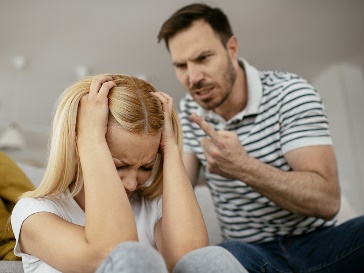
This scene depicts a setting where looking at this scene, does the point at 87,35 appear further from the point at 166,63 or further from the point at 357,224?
the point at 357,224

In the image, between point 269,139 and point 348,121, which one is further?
point 348,121

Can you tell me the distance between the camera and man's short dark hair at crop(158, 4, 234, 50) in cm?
146

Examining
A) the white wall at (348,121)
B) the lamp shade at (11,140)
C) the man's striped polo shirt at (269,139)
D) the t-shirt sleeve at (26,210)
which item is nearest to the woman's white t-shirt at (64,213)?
the t-shirt sleeve at (26,210)

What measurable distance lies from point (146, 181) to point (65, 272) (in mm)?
287

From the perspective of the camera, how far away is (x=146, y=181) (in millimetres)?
858

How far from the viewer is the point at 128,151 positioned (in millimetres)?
749

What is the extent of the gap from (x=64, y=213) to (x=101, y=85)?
28 centimetres

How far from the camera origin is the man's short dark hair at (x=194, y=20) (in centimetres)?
146

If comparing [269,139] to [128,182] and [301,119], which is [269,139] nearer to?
[301,119]

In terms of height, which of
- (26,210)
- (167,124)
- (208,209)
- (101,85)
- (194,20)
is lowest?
(208,209)

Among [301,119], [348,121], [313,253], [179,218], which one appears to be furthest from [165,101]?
[348,121]

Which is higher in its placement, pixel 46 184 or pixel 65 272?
pixel 46 184

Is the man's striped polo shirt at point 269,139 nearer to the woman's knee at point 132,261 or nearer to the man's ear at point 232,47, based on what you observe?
the man's ear at point 232,47

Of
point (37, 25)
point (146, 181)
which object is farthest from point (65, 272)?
point (37, 25)
